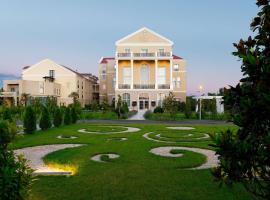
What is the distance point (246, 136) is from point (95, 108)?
3779cm

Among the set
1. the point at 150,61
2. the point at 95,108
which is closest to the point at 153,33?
the point at 150,61

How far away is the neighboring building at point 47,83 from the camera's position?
43.6 m

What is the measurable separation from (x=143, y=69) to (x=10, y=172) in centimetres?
4057

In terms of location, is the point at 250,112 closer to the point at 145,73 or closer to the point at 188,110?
the point at 188,110

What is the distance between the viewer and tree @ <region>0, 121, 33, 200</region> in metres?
3.79

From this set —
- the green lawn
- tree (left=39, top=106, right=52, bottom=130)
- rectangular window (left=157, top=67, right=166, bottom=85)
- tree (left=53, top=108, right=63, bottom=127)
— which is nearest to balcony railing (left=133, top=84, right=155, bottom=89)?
rectangular window (left=157, top=67, right=166, bottom=85)

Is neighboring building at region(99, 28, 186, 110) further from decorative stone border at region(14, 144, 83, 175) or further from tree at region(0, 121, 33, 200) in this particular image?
tree at region(0, 121, 33, 200)

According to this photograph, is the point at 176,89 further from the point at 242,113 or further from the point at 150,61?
the point at 242,113

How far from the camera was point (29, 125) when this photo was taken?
1518cm

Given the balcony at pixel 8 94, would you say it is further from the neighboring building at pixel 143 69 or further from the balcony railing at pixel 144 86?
the balcony railing at pixel 144 86

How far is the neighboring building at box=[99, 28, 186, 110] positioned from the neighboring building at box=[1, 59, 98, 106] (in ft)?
34.2

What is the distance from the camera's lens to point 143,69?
43.8 meters

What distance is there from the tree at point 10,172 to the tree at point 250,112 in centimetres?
295

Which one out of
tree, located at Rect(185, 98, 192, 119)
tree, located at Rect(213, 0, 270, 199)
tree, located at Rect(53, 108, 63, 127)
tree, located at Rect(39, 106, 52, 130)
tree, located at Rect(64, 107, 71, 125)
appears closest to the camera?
tree, located at Rect(213, 0, 270, 199)
